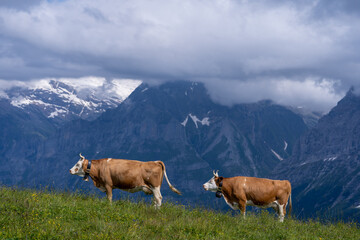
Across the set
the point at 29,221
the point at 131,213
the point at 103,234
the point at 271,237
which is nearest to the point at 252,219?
the point at 271,237

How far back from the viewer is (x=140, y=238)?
479 inches

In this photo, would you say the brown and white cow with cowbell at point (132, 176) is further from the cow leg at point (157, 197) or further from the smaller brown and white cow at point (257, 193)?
the smaller brown and white cow at point (257, 193)

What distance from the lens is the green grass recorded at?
12148 mm

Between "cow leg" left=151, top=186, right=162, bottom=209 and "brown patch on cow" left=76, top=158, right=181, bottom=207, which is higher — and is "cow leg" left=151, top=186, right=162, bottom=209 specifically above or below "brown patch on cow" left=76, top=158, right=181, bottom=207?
below

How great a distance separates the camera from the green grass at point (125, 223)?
12148mm

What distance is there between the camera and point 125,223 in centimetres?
1355

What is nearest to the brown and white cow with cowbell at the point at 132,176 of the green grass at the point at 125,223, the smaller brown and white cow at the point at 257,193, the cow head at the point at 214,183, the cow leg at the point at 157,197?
the cow leg at the point at 157,197

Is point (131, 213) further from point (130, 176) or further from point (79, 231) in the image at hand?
point (130, 176)

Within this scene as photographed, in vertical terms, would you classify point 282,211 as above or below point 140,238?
below

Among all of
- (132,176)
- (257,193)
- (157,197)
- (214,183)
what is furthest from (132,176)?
(257,193)

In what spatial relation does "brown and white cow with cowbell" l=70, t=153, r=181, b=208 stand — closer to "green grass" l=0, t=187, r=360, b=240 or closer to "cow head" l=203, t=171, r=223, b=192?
"green grass" l=0, t=187, r=360, b=240

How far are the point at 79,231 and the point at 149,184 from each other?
7.98m

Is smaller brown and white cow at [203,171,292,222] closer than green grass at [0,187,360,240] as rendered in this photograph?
No

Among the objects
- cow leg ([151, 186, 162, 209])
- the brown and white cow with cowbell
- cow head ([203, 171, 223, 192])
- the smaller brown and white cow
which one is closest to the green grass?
cow leg ([151, 186, 162, 209])
